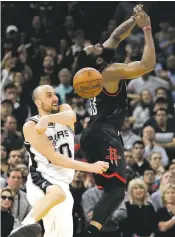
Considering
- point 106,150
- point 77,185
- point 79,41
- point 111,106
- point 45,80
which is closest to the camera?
point 106,150

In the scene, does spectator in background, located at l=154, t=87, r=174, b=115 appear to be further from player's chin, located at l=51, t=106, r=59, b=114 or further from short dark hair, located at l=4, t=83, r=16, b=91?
player's chin, located at l=51, t=106, r=59, b=114

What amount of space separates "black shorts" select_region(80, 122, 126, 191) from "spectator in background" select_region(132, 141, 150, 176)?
166 inches

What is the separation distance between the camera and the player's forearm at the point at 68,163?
309 inches

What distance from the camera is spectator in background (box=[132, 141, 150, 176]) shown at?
499 inches

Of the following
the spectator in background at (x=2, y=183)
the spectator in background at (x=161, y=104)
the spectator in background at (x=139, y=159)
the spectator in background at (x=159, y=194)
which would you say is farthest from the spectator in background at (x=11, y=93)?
the spectator in background at (x=159, y=194)

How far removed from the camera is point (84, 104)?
14.9 m

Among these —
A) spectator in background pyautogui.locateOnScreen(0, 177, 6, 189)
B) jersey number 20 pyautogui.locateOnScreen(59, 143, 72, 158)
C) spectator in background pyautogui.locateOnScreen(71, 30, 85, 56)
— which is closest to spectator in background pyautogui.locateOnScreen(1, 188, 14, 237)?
spectator in background pyautogui.locateOnScreen(0, 177, 6, 189)

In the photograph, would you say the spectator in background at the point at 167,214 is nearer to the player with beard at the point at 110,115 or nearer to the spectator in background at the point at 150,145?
the spectator in background at the point at 150,145

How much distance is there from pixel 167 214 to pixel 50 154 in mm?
3651

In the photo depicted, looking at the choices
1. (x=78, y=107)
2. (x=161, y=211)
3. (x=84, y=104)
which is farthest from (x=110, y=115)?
(x=84, y=104)

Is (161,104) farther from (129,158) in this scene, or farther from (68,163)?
(68,163)

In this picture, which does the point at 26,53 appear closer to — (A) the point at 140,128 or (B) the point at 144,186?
(A) the point at 140,128

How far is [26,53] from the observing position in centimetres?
1675

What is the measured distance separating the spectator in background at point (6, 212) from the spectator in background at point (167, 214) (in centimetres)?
227
